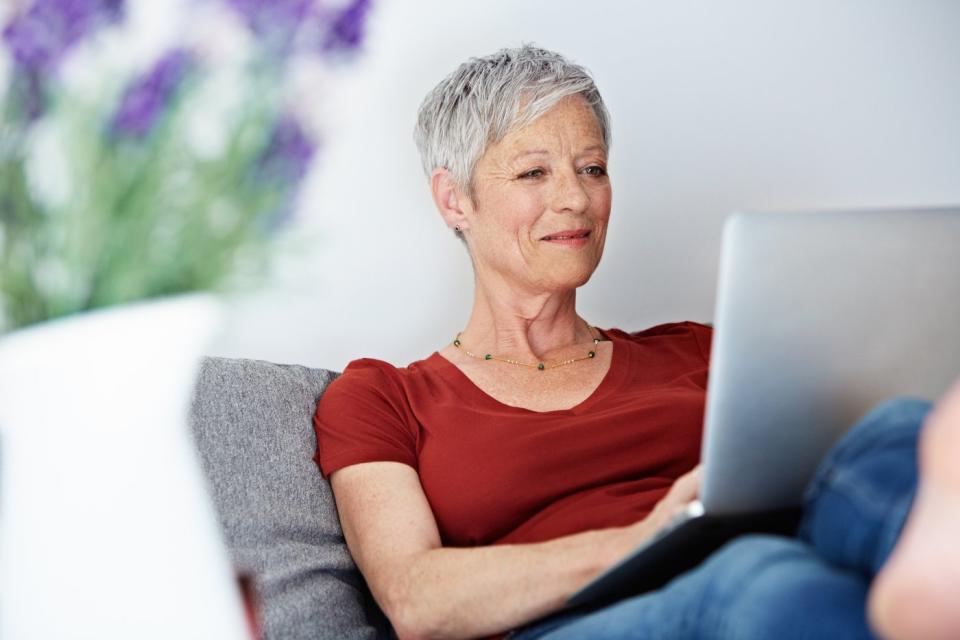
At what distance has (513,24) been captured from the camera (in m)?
2.59

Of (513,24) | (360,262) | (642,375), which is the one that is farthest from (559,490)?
(513,24)

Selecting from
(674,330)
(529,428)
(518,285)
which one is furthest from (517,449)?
(674,330)

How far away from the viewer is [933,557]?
0.76 metres

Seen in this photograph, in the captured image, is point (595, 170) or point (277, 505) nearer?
point (277, 505)

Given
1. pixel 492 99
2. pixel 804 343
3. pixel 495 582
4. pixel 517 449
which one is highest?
pixel 492 99

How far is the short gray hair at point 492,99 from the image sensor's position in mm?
1994

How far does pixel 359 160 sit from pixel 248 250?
1.92 meters

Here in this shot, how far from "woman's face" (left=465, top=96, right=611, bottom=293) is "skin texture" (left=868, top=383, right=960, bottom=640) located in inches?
48.9

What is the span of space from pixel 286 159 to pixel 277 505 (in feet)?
3.79

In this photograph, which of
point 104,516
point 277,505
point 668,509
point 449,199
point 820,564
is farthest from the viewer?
point 449,199

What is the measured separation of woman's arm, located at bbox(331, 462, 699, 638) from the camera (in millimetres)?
1354

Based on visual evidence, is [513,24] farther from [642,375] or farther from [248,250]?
[248,250]

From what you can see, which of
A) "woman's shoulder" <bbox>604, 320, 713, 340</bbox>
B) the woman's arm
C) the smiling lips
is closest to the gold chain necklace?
"woman's shoulder" <bbox>604, 320, 713, 340</bbox>

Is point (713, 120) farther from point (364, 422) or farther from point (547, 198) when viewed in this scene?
point (364, 422)
